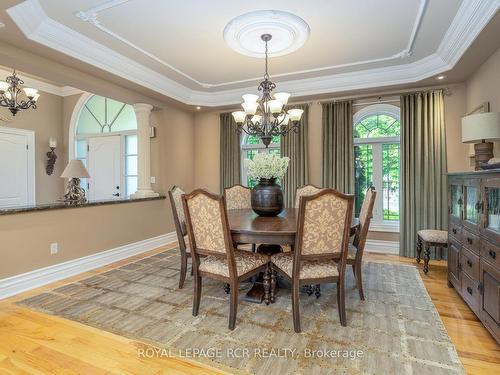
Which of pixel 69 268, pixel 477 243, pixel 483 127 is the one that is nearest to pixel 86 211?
pixel 69 268

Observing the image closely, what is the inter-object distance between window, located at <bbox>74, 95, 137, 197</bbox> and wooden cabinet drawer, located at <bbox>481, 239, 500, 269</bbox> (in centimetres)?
Answer: 500

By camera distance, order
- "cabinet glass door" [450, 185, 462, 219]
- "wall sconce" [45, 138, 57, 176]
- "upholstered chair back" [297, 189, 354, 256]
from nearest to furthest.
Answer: "upholstered chair back" [297, 189, 354, 256], "cabinet glass door" [450, 185, 462, 219], "wall sconce" [45, 138, 57, 176]

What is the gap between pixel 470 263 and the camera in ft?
7.93

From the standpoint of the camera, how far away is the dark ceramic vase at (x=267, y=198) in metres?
2.92

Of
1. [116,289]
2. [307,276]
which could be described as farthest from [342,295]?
[116,289]

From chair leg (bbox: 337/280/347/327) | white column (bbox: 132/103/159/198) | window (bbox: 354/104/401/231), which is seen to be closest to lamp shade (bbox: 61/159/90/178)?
white column (bbox: 132/103/159/198)

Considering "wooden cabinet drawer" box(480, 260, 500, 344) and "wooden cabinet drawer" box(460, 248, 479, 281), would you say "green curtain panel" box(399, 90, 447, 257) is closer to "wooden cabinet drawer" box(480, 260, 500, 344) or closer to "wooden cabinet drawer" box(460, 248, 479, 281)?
"wooden cabinet drawer" box(460, 248, 479, 281)

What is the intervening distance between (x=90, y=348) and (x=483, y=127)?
12.0 feet

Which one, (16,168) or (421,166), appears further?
(16,168)

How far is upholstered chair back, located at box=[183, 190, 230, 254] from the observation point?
2174 millimetres

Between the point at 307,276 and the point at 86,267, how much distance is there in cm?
291

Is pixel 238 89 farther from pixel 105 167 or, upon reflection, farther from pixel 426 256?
pixel 426 256

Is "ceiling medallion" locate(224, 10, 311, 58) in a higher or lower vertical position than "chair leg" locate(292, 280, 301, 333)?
higher

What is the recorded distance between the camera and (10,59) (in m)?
2.87
